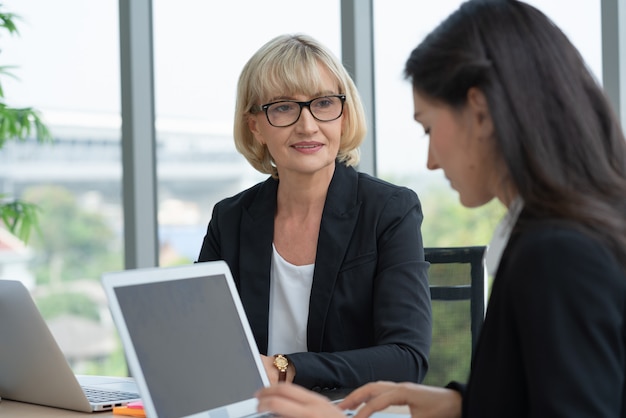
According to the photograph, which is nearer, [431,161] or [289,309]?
[431,161]

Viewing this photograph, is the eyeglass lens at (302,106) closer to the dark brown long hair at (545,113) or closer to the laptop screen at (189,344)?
the laptop screen at (189,344)

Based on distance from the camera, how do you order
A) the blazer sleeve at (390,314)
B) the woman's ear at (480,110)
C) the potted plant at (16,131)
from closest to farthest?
the woman's ear at (480,110), the blazer sleeve at (390,314), the potted plant at (16,131)

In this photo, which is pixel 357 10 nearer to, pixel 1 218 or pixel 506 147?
pixel 1 218

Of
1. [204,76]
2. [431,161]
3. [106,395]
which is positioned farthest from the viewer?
[204,76]

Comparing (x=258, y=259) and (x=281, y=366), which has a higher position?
(x=258, y=259)

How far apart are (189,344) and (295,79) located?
2.78ft

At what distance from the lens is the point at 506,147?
1069 mm

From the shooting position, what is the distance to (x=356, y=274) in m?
1.98

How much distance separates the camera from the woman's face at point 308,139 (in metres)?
2.03

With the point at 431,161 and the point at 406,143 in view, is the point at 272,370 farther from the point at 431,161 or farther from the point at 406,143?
the point at 406,143

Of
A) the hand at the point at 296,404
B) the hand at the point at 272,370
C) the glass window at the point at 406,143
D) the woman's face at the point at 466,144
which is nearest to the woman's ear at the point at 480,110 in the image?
the woman's face at the point at 466,144

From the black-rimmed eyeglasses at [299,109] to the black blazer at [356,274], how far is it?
16cm

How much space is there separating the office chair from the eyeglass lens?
437 millimetres

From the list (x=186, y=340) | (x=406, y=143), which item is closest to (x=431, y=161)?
(x=186, y=340)
